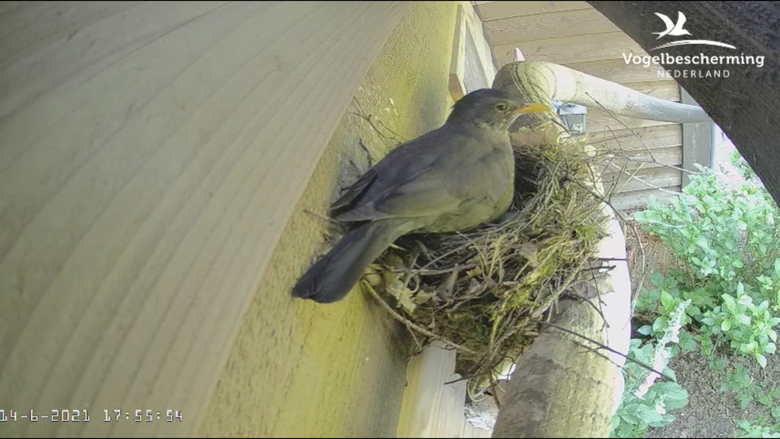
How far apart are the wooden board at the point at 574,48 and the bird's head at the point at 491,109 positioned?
651 mm

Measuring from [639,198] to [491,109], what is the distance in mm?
1643

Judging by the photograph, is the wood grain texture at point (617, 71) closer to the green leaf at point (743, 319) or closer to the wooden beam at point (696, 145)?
the wooden beam at point (696, 145)

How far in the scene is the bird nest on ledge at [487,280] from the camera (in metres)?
0.85

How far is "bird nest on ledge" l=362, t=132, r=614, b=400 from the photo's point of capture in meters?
0.85

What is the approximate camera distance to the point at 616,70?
6.43 ft

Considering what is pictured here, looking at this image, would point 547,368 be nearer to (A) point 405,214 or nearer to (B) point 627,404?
(A) point 405,214

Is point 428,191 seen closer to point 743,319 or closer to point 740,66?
point 740,66

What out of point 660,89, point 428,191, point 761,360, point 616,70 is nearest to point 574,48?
point 616,70

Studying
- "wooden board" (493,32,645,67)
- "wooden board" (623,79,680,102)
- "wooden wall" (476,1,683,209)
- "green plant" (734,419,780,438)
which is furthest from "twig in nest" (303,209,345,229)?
"wooden board" (623,79,680,102)

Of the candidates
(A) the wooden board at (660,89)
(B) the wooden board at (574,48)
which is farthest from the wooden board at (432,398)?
(A) the wooden board at (660,89)

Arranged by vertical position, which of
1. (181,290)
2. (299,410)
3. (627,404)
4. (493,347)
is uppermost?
(181,290)

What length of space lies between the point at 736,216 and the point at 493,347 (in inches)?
63.5

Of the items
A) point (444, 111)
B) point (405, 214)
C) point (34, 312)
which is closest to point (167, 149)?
point (34, 312)

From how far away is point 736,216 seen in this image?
7.08 ft
